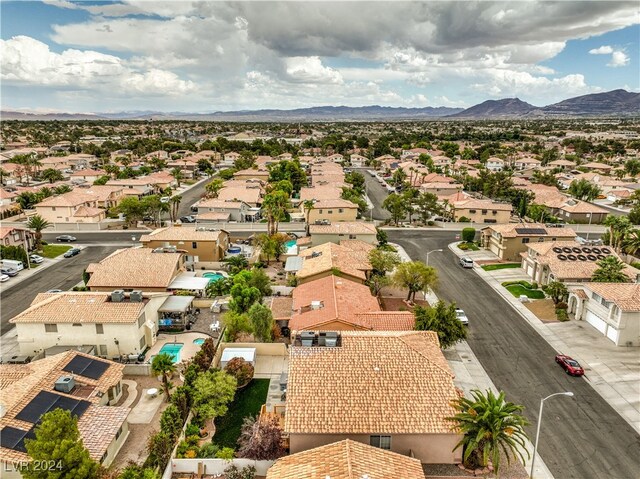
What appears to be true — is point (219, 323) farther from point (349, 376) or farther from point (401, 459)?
point (401, 459)

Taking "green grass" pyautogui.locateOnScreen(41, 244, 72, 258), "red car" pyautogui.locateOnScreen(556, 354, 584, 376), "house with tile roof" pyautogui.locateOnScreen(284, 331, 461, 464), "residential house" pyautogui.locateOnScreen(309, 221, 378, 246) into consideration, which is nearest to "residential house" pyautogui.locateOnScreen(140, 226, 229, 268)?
"residential house" pyautogui.locateOnScreen(309, 221, 378, 246)

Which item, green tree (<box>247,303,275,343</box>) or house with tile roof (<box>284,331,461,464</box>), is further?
green tree (<box>247,303,275,343</box>)

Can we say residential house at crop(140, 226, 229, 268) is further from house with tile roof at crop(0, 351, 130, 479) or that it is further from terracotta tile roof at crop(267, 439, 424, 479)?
terracotta tile roof at crop(267, 439, 424, 479)

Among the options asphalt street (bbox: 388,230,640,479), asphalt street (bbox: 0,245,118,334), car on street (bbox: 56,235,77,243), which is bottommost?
asphalt street (bbox: 388,230,640,479)

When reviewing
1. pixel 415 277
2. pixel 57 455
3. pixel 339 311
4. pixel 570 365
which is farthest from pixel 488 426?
pixel 415 277

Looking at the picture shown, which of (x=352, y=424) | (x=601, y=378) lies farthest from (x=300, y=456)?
(x=601, y=378)
